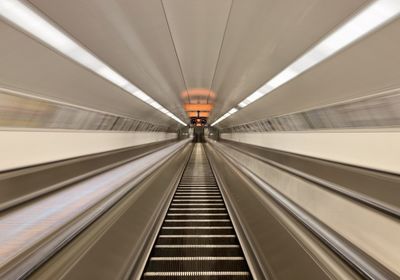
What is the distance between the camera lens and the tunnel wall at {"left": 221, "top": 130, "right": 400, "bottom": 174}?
3124 millimetres

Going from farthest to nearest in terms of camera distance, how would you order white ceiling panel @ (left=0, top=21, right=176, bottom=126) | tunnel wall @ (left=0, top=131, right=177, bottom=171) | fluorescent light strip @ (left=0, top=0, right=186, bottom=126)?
tunnel wall @ (left=0, top=131, right=177, bottom=171), white ceiling panel @ (left=0, top=21, right=176, bottom=126), fluorescent light strip @ (left=0, top=0, right=186, bottom=126)

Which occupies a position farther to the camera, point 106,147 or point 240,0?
point 106,147

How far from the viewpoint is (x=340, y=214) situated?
10.2ft

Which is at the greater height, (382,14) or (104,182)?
(382,14)

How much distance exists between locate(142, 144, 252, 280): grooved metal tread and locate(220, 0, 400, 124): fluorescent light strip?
2.50m

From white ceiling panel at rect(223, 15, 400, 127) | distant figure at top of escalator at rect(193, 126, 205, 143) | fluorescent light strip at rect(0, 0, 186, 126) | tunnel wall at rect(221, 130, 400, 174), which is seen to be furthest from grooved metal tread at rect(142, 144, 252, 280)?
distant figure at top of escalator at rect(193, 126, 205, 143)

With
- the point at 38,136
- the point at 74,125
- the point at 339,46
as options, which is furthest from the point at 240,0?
the point at 74,125

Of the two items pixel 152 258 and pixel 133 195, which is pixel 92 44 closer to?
pixel 133 195

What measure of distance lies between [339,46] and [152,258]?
3075 mm

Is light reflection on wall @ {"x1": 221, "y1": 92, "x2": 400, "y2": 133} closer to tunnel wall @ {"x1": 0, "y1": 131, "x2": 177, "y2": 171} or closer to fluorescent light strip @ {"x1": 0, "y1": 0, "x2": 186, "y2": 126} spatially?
fluorescent light strip @ {"x1": 0, "y1": 0, "x2": 186, "y2": 126}

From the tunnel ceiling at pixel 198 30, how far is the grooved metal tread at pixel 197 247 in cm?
263

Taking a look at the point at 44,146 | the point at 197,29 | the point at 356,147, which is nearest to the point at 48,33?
the point at 197,29

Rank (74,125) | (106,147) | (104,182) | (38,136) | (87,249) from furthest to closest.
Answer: (106,147), (74,125), (104,182), (38,136), (87,249)

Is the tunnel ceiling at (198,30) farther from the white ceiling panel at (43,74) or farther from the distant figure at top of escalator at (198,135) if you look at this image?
the distant figure at top of escalator at (198,135)
